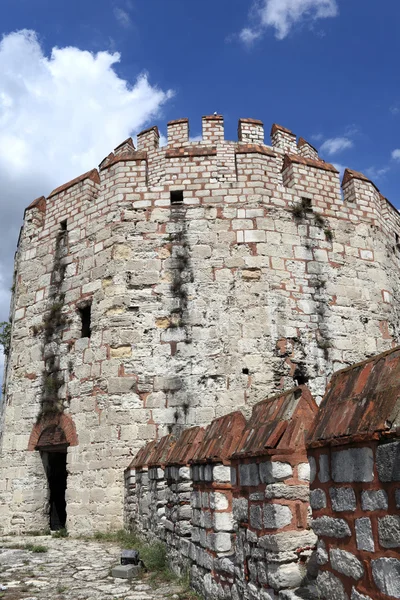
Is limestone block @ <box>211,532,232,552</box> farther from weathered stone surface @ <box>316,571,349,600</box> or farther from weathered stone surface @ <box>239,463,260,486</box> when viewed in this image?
weathered stone surface @ <box>316,571,349,600</box>

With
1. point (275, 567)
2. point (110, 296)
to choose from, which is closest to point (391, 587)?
point (275, 567)

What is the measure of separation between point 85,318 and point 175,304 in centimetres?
192

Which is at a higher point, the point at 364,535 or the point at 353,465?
the point at 353,465

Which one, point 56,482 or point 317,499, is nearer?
point 317,499

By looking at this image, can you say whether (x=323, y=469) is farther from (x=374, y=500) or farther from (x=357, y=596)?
(x=357, y=596)

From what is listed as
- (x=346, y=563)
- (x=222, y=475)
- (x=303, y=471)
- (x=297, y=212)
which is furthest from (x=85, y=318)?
(x=346, y=563)

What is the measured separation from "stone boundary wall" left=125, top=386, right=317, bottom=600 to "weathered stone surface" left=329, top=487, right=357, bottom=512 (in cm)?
53

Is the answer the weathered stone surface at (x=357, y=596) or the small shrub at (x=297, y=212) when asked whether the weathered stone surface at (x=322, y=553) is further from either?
the small shrub at (x=297, y=212)

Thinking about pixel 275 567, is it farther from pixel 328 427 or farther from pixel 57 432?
pixel 57 432

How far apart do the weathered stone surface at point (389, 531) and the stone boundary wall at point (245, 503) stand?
0.86 m

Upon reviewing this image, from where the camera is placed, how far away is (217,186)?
33.0ft

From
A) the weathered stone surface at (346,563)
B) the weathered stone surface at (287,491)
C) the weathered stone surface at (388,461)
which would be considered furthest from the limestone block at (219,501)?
the weathered stone surface at (388,461)

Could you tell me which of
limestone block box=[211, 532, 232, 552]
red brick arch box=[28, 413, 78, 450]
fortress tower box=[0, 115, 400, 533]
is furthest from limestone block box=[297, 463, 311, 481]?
red brick arch box=[28, 413, 78, 450]

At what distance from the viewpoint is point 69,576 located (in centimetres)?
550
